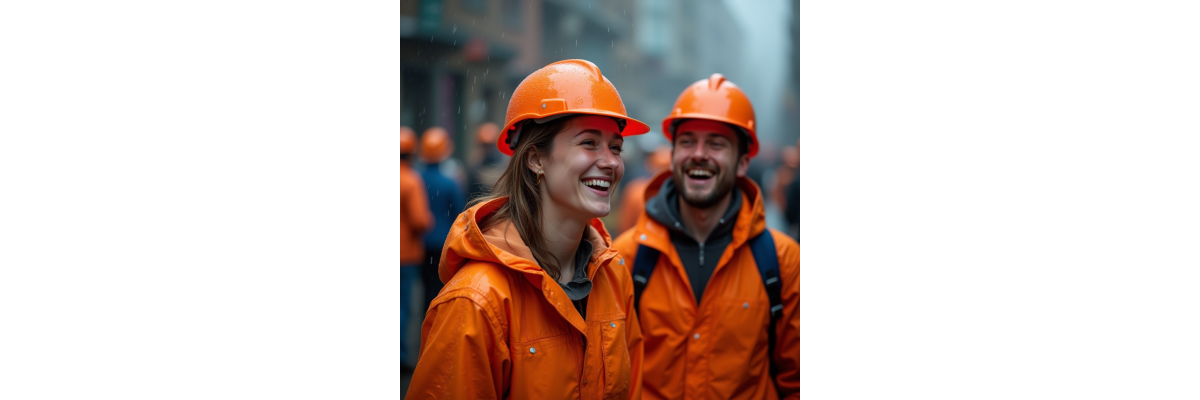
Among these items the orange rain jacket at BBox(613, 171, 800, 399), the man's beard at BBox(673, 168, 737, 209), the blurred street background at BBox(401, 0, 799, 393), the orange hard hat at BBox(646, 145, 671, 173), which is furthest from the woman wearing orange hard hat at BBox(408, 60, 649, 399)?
the orange hard hat at BBox(646, 145, 671, 173)

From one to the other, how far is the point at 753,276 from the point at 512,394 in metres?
1.32

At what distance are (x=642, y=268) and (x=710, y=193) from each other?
0.44 metres

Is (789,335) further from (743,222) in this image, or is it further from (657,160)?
(657,160)

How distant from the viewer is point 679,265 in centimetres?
296

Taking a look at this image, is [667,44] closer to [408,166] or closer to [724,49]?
[724,49]

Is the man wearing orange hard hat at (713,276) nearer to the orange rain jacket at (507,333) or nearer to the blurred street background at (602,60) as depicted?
the orange rain jacket at (507,333)

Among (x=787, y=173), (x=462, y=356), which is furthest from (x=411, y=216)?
(x=787, y=173)

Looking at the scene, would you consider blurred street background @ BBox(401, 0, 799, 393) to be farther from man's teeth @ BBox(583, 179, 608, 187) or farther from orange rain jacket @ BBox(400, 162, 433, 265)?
man's teeth @ BBox(583, 179, 608, 187)

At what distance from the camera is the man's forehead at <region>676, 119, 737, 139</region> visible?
3.18 metres

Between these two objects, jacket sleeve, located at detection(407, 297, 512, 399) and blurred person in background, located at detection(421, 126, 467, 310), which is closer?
jacket sleeve, located at detection(407, 297, 512, 399)

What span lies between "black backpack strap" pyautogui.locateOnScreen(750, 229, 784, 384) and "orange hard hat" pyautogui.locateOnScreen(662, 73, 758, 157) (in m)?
0.56

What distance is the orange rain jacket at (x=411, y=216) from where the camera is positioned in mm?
6504

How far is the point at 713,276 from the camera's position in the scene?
2920mm

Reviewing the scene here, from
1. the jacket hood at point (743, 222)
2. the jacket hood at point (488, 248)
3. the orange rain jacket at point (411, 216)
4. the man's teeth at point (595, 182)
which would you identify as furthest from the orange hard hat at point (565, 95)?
the orange rain jacket at point (411, 216)
